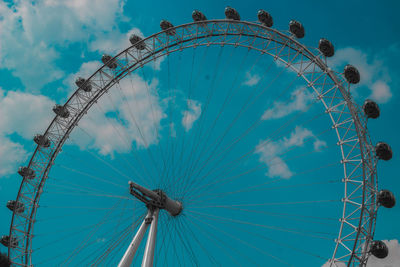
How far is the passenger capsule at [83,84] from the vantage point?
3144 centimetres

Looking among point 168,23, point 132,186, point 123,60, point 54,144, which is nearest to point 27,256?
point 54,144

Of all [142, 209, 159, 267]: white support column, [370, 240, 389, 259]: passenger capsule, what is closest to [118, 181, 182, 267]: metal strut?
[142, 209, 159, 267]: white support column

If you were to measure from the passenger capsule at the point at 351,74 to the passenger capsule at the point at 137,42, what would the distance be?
54.7 ft

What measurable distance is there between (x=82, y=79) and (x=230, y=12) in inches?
568

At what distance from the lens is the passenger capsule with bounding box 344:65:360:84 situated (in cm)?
2120

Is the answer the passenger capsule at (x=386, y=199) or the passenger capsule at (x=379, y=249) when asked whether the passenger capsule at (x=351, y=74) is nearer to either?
the passenger capsule at (x=386, y=199)

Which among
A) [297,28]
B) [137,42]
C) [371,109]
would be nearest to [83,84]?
[137,42]

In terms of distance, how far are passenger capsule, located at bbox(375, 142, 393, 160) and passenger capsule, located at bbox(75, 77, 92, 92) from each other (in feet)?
77.3

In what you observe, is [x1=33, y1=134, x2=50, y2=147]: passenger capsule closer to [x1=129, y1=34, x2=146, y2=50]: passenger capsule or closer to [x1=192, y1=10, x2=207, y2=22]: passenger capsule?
[x1=129, y1=34, x2=146, y2=50]: passenger capsule

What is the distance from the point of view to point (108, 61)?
1218 inches

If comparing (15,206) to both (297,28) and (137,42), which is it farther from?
(297,28)

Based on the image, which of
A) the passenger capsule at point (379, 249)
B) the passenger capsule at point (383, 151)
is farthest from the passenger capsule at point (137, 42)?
the passenger capsule at point (379, 249)

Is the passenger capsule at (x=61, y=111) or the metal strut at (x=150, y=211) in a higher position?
the passenger capsule at (x=61, y=111)

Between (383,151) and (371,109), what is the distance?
254 cm
